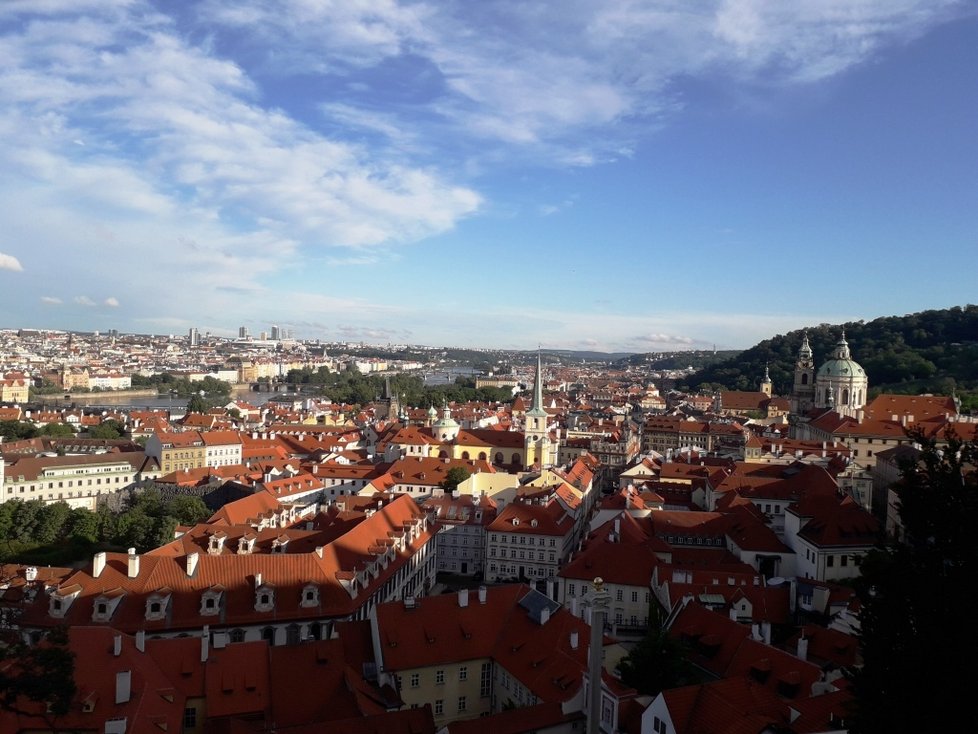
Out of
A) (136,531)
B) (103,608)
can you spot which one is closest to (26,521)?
(136,531)

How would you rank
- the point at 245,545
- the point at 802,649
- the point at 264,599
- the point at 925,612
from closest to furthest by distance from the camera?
the point at 925,612
the point at 802,649
the point at 264,599
the point at 245,545

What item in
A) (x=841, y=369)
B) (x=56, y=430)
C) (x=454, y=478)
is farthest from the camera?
(x=56, y=430)

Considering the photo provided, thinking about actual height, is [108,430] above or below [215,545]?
below

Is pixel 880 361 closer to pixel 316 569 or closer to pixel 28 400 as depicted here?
pixel 316 569

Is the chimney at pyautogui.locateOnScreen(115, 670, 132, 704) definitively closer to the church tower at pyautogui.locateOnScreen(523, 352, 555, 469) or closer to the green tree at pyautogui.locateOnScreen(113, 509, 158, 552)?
the green tree at pyautogui.locateOnScreen(113, 509, 158, 552)

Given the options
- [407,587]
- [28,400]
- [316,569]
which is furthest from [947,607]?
[28,400]

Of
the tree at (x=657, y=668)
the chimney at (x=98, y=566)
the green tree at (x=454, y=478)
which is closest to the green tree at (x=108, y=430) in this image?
the green tree at (x=454, y=478)

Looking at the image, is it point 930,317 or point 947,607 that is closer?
point 947,607

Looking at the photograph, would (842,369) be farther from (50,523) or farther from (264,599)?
(50,523)
